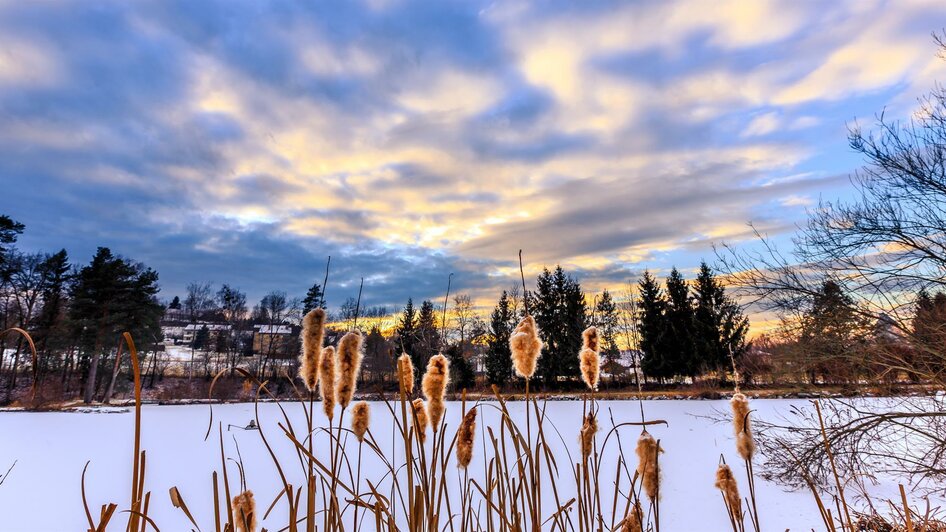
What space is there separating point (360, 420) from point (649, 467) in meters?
0.83

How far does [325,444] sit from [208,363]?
39.7m

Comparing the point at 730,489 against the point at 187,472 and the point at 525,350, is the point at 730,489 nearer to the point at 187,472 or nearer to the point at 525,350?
the point at 525,350

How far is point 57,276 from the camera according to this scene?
30.9m

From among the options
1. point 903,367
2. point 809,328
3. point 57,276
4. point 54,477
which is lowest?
point 54,477

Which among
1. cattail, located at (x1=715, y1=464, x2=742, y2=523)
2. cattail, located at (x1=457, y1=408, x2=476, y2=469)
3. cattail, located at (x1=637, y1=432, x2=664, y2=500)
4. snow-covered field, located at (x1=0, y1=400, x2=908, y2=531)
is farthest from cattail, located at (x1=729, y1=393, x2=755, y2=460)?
snow-covered field, located at (x1=0, y1=400, x2=908, y2=531)

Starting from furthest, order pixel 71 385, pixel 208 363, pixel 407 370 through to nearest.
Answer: pixel 208 363 < pixel 71 385 < pixel 407 370

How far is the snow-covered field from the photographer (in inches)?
263

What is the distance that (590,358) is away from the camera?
1.48 meters

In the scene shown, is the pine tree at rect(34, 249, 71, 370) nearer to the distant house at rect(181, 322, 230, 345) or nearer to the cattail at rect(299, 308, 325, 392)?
the distant house at rect(181, 322, 230, 345)

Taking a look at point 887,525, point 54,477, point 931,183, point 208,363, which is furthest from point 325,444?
point 208,363

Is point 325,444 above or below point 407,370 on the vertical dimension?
below

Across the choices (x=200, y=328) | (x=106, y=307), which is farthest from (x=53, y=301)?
(x=200, y=328)

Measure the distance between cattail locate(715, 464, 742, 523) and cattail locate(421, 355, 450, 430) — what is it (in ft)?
2.60

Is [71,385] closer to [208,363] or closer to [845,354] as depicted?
[208,363]
